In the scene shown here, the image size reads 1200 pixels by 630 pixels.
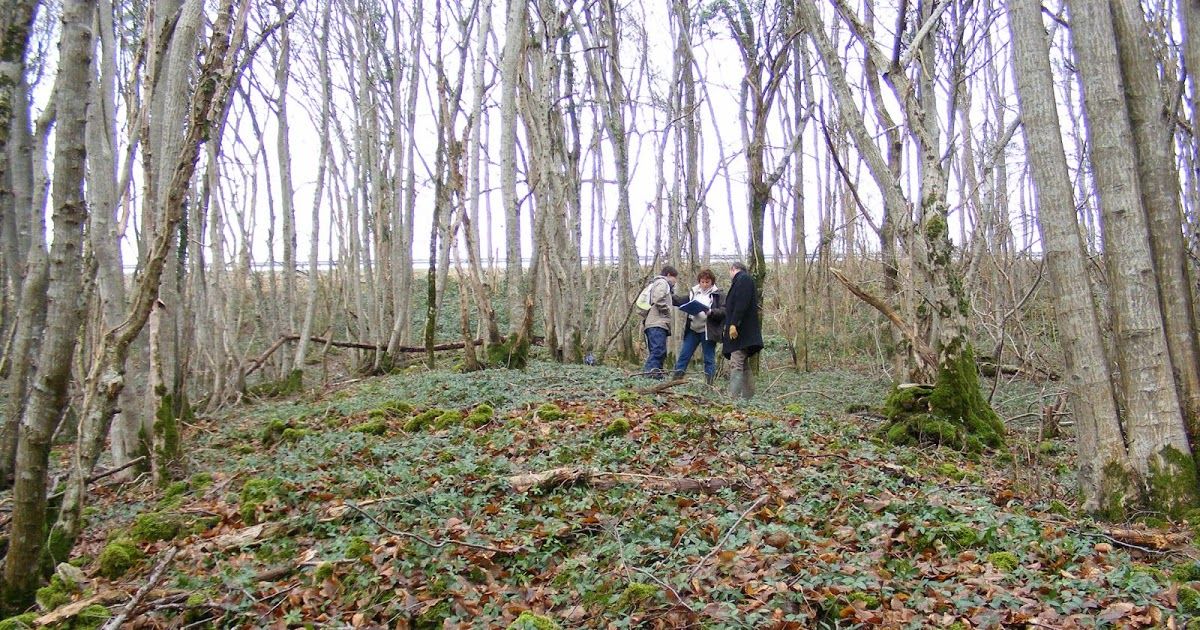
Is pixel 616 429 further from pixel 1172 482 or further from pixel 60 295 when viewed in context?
pixel 60 295

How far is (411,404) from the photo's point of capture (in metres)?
9.25

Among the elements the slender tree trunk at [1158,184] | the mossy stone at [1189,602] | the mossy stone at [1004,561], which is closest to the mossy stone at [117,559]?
the mossy stone at [1004,561]

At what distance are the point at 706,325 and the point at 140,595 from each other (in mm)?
8217

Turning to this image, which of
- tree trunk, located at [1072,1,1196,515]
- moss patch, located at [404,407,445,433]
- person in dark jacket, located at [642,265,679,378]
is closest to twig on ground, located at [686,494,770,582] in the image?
tree trunk, located at [1072,1,1196,515]

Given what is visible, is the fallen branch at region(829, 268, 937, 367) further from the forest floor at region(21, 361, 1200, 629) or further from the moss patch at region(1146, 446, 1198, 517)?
the moss patch at region(1146, 446, 1198, 517)

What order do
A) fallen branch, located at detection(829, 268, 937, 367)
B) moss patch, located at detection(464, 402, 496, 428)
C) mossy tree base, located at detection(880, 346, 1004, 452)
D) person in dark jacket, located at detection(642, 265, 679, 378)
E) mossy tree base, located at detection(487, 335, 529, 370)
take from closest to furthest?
1. mossy tree base, located at detection(880, 346, 1004, 452)
2. moss patch, located at detection(464, 402, 496, 428)
3. fallen branch, located at detection(829, 268, 937, 367)
4. person in dark jacket, located at detection(642, 265, 679, 378)
5. mossy tree base, located at detection(487, 335, 529, 370)

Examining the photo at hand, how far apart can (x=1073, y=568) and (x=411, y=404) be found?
710 cm

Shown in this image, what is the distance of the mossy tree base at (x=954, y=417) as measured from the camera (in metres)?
7.54

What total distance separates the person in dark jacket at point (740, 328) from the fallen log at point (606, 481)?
4.90 meters

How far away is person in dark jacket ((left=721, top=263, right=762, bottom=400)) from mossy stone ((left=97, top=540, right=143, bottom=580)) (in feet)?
23.7

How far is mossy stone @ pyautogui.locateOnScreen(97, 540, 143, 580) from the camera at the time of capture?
4.86 meters

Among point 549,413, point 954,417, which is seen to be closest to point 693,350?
point 549,413

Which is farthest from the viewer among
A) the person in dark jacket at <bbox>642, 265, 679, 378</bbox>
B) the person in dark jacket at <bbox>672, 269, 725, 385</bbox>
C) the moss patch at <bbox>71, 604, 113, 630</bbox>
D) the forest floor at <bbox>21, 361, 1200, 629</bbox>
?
the person in dark jacket at <bbox>642, 265, 679, 378</bbox>

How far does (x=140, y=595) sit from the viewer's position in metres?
4.14
